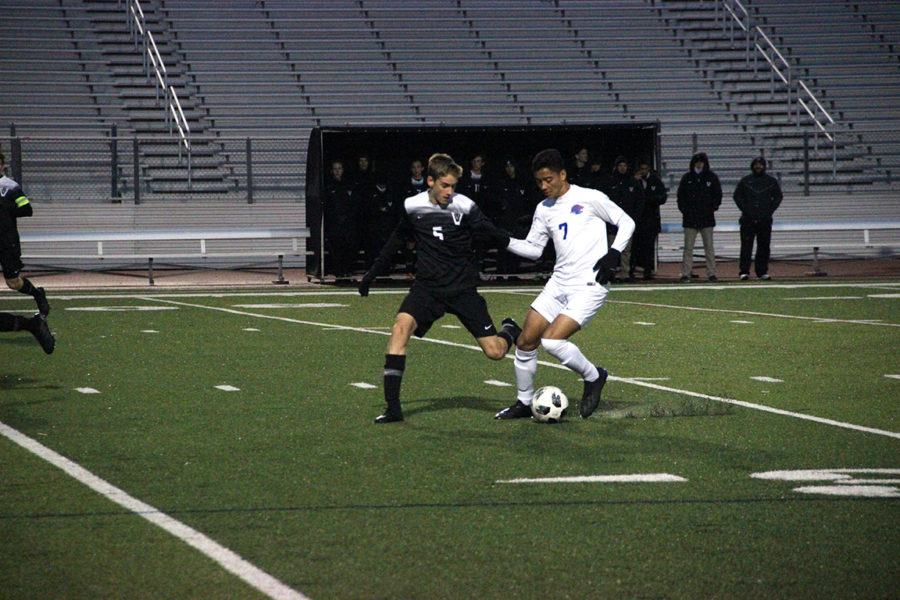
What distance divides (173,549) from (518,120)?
2605 cm

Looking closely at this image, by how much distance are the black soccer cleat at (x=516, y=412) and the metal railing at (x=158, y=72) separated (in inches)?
788

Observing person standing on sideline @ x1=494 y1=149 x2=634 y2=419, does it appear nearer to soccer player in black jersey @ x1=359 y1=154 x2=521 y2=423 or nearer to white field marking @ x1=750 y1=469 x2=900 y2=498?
soccer player in black jersey @ x1=359 y1=154 x2=521 y2=423

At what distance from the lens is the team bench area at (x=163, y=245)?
2381 centimetres

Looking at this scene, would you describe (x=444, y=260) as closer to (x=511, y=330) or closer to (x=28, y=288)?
(x=511, y=330)

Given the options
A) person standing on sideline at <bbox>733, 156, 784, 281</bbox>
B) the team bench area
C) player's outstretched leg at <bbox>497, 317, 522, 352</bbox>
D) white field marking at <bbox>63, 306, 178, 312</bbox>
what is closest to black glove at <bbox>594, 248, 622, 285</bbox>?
player's outstretched leg at <bbox>497, 317, 522, 352</bbox>

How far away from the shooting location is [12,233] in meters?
11.7

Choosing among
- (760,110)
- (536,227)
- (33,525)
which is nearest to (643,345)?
(536,227)

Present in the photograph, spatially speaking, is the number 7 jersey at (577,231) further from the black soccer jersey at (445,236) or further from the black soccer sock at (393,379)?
the black soccer sock at (393,379)

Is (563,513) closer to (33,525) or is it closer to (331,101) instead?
(33,525)

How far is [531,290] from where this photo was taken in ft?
68.6

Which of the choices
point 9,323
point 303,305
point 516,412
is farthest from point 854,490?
point 303,305

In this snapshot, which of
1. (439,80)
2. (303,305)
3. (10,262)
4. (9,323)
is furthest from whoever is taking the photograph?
(439,80)

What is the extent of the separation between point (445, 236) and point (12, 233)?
490cm

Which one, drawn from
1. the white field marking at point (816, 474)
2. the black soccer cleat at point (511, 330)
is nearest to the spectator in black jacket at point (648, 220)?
the black soccer cleat at point (511, 330)
